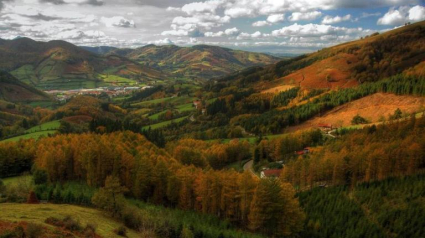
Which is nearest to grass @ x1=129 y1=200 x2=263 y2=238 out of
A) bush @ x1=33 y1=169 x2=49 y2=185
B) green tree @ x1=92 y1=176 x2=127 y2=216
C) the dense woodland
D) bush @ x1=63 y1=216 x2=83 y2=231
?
the dense woodland

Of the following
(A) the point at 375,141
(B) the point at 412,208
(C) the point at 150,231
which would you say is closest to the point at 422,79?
(A) the point at 375,141

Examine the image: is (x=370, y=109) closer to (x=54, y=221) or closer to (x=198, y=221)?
(x=198, y=221)

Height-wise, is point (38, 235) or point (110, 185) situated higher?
point (38, 235)

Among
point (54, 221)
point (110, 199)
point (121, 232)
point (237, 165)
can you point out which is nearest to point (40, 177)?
point (110, 199)

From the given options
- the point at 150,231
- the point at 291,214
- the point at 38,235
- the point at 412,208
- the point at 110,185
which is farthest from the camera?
the point at 412,208

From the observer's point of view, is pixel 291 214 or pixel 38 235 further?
pixel 291 214

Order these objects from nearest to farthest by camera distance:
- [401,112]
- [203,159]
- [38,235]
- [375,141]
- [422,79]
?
1. [38,235]
2. [375,141]
3. [203,159]
4. [401,112]
5. [422,79]

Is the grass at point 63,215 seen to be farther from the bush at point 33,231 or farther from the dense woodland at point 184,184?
the dense woodland at point 184,184

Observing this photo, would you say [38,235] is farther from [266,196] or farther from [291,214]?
[291,214]

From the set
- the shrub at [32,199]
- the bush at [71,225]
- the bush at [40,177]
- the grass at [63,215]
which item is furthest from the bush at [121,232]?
the bush at [40,177]
